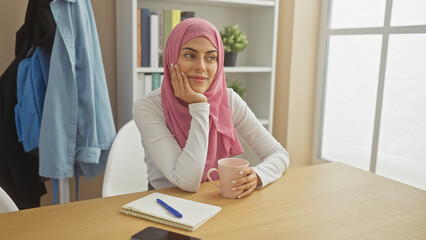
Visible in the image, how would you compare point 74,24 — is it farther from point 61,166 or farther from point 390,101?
point 390,101

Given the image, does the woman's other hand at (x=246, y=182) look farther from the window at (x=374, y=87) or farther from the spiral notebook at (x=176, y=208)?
the window at (x=374, y=87)

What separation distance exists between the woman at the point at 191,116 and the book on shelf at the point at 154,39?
2.56 feet

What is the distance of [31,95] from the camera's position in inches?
68.6

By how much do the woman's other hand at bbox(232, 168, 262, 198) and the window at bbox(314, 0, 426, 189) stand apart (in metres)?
1.49

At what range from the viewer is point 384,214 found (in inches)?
40.1

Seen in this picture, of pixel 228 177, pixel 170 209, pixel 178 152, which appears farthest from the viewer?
pixel 178 152

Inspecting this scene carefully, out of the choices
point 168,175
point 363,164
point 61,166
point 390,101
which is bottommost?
point 363,164

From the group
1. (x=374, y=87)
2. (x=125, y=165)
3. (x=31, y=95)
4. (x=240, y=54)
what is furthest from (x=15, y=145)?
(x=374, y=87)

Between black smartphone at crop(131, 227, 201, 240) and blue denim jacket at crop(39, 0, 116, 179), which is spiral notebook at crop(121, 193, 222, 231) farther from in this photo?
blue denim jacket at crop(39, 0, 116, 179)

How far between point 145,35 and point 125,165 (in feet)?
2.58

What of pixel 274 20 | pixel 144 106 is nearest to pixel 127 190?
pixel 144 106

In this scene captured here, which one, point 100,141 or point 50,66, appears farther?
point 100,141

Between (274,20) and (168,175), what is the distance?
5.46ft

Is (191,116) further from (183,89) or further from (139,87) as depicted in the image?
(139,87)
